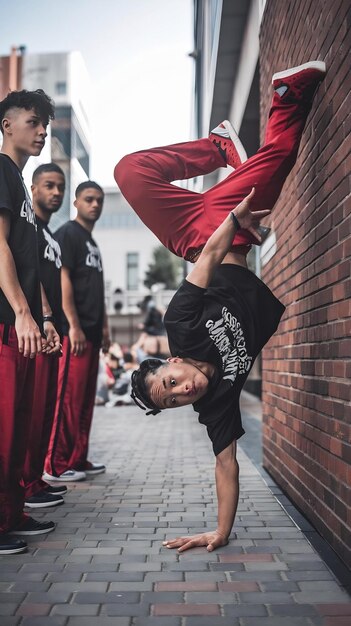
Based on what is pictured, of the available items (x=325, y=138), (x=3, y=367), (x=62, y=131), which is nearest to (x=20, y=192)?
(x=3, y=367)

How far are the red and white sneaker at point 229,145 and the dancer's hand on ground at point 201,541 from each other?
1.88m

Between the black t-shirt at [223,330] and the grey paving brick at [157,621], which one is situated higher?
the black t-shirt at [223,330]

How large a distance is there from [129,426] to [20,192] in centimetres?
636

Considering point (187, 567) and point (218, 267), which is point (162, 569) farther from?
point (218, 267)

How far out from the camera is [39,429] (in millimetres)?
4359

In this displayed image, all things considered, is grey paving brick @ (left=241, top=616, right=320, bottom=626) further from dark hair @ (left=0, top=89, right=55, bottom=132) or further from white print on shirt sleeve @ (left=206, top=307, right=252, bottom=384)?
dark hair @ (left=0, top=89, right=55, bottom=132)

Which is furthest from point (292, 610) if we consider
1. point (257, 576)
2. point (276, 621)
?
point (257, 576)

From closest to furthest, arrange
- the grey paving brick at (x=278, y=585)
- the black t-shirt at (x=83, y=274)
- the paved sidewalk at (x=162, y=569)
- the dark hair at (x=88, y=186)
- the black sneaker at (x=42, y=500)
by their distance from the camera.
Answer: the paved sidewalk at (x=162, y=569) < the grey paving brick at (x=278, y=585) < the black sneaker at (x=42, y=500) < the black t-shirt at (x=83, y=274) < the dark hair at (x=88, y=186)

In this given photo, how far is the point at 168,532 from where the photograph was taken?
3.55m

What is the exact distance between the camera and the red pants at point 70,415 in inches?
203

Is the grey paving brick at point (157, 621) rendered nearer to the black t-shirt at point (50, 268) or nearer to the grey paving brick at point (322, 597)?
the grey paving brick at point (322, 597)

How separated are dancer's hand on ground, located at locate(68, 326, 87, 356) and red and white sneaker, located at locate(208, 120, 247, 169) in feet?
6.90

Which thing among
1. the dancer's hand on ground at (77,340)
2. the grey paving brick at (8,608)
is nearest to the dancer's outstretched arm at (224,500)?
the grey paving brick at (8,608)

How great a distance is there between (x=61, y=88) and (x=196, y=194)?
2217 inches
